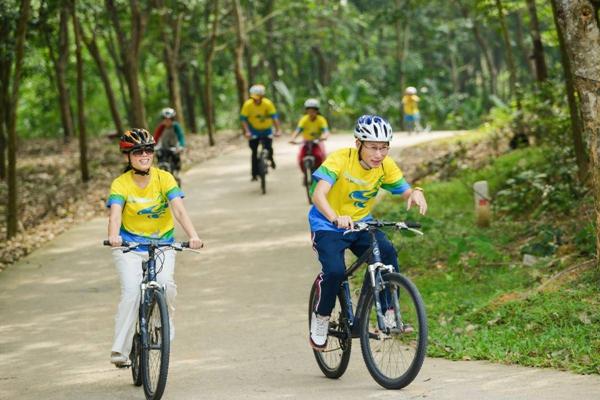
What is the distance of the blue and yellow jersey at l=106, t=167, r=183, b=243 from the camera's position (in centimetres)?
805

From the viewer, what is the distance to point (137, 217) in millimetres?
8117

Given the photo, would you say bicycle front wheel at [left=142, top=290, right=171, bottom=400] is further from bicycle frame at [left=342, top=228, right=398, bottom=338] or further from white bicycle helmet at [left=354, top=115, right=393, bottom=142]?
white bicycle helmet at [left=354, top=115, right=393, bottom=142]

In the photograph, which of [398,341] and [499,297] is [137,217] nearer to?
[398,341]

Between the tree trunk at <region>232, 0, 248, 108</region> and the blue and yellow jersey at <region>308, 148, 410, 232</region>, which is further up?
the tree trunk at <region>232, 0, 248, 108</region>

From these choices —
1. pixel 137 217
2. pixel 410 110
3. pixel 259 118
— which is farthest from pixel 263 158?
pixel 410 110

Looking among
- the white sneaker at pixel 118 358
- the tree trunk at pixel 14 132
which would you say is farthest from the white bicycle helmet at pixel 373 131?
Result: the tree trunk at pixel 14 132

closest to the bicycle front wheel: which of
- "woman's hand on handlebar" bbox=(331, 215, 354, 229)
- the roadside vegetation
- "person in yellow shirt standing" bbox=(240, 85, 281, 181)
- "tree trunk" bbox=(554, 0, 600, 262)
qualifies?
"woman's hand on handlebar" bbox=(331, 215, 354, 229)

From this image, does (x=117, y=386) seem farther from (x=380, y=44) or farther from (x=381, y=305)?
(x=380, y=44)

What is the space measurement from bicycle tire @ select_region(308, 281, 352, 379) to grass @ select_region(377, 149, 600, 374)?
1.22 meters

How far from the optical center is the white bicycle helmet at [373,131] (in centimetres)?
757

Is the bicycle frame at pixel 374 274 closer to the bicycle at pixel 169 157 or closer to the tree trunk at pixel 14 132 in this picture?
the tree trunk at pixel 14 132

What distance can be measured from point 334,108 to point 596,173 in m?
31.5

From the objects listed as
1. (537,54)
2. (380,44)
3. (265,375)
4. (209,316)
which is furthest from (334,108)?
(265,375)

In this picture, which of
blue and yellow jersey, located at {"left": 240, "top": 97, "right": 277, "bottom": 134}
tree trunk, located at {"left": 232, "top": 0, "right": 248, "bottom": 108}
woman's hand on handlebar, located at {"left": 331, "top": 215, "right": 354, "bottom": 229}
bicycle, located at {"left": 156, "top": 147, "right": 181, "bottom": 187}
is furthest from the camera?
tree trunk, located at {"left": 232, "top": 0, "right": 248, "bottom": 108}
